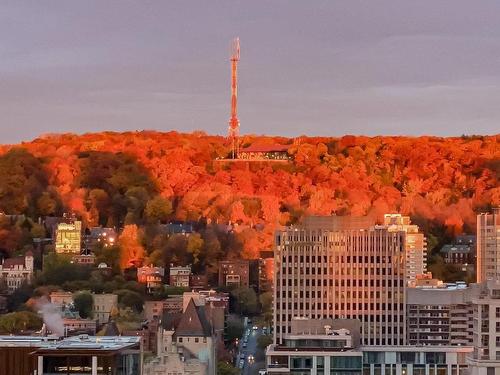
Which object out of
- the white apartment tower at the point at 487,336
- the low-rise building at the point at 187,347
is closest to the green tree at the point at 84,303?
the low-rise building at the point at 187,347

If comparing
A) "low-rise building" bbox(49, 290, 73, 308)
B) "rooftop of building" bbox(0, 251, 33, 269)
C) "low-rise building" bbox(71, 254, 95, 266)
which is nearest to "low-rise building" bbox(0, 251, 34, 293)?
"rooftop of building" bbox(0, 251, 33, 269)

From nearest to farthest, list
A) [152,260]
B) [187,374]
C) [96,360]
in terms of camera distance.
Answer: [96,360], [187,374], [152,260]

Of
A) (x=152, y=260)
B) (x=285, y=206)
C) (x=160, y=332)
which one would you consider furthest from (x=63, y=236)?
(x=160, y=332)

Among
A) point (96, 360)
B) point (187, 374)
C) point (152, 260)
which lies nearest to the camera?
point (96, 360)

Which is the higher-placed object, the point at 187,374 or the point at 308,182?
the point at 308,182

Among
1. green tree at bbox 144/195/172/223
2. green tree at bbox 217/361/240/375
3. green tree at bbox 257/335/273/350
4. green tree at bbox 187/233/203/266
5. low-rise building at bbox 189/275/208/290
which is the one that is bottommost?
green tree at bbox 217/361/240/375

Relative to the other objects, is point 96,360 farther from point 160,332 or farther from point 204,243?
point 204,243

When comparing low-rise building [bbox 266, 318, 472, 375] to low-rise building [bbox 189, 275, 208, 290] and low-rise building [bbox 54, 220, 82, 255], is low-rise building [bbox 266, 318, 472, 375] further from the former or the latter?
low-rise building [bbox 54, 220, 82, 255]
